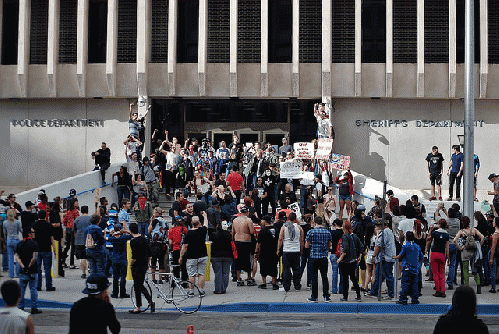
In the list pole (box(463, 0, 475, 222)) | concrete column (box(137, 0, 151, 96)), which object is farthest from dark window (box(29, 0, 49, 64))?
pole (box(463, 0, 475, 222))

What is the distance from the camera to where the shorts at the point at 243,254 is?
18156mm

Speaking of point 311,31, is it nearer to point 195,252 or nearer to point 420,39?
point 420,39

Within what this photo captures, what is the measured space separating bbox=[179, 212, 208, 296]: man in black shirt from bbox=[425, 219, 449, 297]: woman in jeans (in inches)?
176

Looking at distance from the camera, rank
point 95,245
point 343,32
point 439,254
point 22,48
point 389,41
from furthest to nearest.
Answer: point 22,48 < point 343,32 < point 389,41 < point 95,245 < point 439,254

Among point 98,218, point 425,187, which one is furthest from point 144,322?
point 425,187

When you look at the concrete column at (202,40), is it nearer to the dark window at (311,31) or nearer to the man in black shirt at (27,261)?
the dark window at (311,31)

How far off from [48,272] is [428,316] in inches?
297

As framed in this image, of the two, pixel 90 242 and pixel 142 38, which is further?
pixel 142 38

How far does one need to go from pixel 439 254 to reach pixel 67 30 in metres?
22.9

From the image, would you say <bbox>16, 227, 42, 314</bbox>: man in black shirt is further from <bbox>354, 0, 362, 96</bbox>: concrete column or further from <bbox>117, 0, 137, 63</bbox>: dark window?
<bbox>354, 0, 362, 96</bbox>: concrete column

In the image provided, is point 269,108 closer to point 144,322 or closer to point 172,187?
point 172,187

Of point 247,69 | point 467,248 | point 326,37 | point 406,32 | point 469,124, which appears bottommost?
point 467,248

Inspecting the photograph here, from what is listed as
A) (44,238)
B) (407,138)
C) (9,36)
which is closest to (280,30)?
(407,138)

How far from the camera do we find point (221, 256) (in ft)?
56.4
